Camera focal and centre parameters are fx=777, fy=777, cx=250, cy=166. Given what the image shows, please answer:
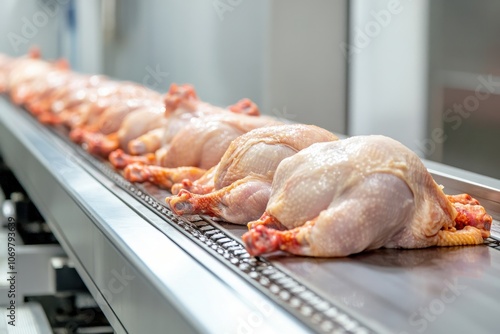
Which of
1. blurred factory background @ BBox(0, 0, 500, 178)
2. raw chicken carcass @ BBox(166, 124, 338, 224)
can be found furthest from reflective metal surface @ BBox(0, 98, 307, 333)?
blurred factory background @ BBox(0, 0, 500, 178)

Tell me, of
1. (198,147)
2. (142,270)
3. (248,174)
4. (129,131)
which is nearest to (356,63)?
(129,131)

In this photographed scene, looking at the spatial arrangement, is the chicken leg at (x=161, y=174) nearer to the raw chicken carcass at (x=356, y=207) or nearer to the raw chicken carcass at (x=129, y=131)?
the raw chicken carcass at (x=129, y=131)

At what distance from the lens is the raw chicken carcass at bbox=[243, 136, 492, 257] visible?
154cm

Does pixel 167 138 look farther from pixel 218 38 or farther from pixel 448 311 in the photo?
pixel 218 38

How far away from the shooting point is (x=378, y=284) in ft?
4.52

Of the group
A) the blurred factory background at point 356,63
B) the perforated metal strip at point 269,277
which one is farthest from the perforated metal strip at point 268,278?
the blurred factory background at point 356,63

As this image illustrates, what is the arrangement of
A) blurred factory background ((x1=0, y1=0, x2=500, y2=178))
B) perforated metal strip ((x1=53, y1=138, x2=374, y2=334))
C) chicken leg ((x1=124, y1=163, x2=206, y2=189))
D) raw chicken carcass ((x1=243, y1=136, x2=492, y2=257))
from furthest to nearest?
blurred factory background ((x1=0, y1=0, x2=500, y2=178)) → chicken leg ((x1=124, y1=163, x2=206, y2=189)) → raw chicken carcass ((x1=243, y1=136, x2=492, y2=257)) → perforated metal strip ((x1=53, y1=138, x2=374, y2=334))

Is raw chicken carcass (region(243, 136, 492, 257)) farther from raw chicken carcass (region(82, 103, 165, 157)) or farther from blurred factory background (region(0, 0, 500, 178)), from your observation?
blurred factory background (region(0, 0, 500, 178))

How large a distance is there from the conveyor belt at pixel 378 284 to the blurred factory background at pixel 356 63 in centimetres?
258

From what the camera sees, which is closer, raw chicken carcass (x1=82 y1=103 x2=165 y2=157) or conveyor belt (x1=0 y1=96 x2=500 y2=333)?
conveyor belt (x1=0 y1=96 x2=500 y2=333)

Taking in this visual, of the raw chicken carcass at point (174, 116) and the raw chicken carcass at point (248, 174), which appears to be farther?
the raw chicken carcass at point (174, 116)

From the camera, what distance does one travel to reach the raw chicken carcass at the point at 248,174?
1.86 meters

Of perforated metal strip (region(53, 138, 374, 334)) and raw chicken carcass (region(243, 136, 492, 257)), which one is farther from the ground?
raw chicken carcass (region(243, 136, 492, 257))

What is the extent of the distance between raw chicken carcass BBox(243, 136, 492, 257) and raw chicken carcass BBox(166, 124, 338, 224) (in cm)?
14
